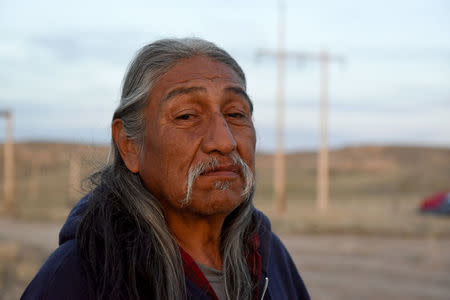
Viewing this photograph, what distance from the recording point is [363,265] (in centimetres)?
1067

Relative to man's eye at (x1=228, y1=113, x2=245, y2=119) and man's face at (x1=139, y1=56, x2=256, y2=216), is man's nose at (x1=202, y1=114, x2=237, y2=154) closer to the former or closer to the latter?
man's face at (x1=139, y1=56, x2=256, y2=216)

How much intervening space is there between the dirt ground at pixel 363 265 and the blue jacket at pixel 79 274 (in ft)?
18.3

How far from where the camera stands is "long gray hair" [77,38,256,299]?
1.70 meters

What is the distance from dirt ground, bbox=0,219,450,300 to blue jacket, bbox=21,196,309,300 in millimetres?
5583

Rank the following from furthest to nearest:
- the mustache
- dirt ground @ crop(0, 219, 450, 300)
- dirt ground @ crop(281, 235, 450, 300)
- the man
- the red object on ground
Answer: the red object on ground < dirt ground @ crop(281, 235, 450, 300) < dirt ground @ crop(0, 219, 450, 300) < the mustache < the man

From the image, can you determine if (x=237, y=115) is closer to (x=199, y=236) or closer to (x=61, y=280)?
(x=199, y=236)

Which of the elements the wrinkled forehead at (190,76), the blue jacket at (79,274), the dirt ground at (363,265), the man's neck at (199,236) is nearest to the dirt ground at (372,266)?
the dirt ground at (363,265)

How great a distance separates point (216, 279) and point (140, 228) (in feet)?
1.24

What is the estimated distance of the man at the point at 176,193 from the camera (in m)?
1.74

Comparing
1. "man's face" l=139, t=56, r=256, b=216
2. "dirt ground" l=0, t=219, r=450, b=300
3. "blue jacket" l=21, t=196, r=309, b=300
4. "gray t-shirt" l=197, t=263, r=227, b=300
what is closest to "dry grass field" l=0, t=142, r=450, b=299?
"dirt ground" l=0, t=219, r=450, b=300

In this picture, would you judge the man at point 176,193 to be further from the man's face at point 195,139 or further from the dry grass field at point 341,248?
the dry grass field at point 341,248

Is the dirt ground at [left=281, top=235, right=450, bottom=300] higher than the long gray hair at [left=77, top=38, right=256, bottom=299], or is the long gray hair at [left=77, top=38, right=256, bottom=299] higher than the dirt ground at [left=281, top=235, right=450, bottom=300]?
the long gray hair at [left=77, top=38, right=256, bottom=299]

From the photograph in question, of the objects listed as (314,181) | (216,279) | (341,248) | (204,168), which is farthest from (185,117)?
(314,181)

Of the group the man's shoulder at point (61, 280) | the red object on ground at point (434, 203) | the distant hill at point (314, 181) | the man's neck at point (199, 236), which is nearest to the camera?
the man's shoulder at point (61, 280)
